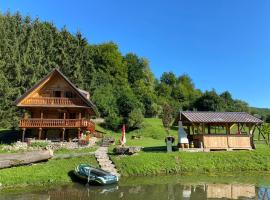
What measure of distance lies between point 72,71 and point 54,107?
2709 cm

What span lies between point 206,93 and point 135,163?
1834 inches

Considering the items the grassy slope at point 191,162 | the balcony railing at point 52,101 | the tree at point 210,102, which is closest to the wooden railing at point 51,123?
the balcony railing at point 52,101

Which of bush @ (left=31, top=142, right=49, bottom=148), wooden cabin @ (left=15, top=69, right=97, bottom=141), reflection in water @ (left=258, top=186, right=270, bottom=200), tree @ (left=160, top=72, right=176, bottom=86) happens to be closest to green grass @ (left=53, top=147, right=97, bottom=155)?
bush @ (left=31, top=142, right=49, bottom=148)

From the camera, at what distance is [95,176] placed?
74.3 feet

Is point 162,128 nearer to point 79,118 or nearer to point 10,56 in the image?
point 79,118

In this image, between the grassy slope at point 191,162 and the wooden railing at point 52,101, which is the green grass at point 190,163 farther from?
the wooden railing at point 52,101

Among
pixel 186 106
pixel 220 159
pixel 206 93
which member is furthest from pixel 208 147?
pixel 186 106

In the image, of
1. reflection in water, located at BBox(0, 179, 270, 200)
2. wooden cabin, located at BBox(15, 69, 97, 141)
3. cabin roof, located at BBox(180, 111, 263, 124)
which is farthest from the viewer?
wooden cabin, located at BBox(15, 69, 97, 141)

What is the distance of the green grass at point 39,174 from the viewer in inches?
878

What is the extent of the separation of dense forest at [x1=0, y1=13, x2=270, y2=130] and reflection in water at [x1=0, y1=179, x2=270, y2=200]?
32.7 metres

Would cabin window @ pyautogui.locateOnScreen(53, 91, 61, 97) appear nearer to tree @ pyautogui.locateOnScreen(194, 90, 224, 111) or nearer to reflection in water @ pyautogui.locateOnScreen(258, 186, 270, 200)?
reflection in water @ pyautogui.locateOnScreen(258, 186, 270, 200)

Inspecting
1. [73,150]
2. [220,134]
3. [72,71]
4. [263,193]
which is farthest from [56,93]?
[263,193]

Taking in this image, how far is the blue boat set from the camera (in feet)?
73.2

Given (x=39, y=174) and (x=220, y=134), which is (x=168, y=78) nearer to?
(x=220, y=134)
